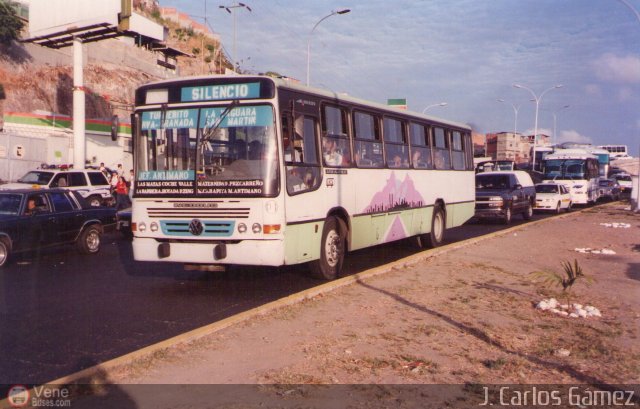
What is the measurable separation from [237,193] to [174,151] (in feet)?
4.22

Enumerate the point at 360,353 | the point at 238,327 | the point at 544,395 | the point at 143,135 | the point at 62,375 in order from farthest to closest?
the point at 143,135, the point at 238,327, the point at 360,353, the point at 62,375, the point at 544,395

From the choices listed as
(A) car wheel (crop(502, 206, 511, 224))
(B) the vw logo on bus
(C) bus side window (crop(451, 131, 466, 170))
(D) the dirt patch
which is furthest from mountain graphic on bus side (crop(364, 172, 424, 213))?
(A) car wheel (crop(502, 206, 511, 224))

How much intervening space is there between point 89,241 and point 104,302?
5588 mm

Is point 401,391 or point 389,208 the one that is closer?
point 401,391

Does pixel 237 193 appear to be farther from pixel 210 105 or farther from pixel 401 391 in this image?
pixel 401 391

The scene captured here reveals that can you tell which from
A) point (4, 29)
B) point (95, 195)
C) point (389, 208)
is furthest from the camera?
point (4, 29)

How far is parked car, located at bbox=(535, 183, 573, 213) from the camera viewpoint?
2853 centimetres

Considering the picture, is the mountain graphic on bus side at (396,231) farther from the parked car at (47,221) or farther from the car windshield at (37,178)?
the car windshield at (37,178)

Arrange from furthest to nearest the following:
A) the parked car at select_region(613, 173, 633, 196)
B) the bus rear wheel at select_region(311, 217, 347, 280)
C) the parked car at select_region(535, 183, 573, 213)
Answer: the parked car at select_region(613, 173, 633, 196) < the parked car at select_region(535, 183, 573, 213) < the bus rear wheel at select_region(311, 217, 347, 280)

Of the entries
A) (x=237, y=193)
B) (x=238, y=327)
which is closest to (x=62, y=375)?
(x=238, y=327)

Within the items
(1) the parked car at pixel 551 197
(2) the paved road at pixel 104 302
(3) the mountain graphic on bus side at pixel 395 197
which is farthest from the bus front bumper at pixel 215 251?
(1) the parked car at pixel 551 197

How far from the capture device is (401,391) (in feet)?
15.5

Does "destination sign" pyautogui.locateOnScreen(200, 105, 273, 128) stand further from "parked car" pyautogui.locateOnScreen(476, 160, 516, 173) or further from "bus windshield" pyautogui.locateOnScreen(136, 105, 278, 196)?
"parked car" pyautogui.locateOnScreen(476, 160, 516, 173)

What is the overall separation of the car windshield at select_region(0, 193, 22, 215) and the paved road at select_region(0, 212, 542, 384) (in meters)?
1.11
